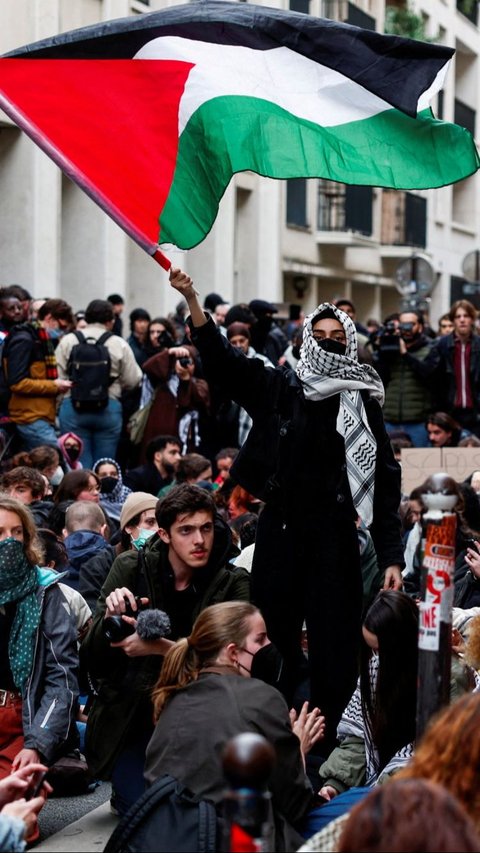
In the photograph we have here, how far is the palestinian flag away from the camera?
6961mm

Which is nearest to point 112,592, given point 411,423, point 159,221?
point 159,221

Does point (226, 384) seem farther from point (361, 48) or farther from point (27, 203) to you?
point (27, 203)

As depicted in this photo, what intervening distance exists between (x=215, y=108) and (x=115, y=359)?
245 inches

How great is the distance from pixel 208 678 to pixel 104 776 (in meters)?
1.39

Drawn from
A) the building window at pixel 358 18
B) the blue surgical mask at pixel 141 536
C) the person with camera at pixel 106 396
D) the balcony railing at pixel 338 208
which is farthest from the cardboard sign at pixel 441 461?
the building window at pixel 358 18

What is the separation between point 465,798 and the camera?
3887 mm

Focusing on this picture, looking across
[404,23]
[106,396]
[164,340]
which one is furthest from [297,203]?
[106,396]

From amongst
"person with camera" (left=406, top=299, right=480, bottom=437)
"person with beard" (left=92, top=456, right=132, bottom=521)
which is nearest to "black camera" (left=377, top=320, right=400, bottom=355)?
"person with camera" (left=406, top=299, right=480, bottom=437)

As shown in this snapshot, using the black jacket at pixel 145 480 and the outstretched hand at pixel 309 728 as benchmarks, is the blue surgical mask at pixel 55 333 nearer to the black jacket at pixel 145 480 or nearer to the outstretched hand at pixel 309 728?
the black jacket at pixel 145 480

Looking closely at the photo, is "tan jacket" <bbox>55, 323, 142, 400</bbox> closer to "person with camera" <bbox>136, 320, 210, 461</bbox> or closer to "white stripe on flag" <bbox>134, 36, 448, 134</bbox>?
"person with camera" <bbox>136, 320, 210, 461</bbox>

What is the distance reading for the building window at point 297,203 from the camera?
30.5 metres

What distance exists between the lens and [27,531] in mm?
6707

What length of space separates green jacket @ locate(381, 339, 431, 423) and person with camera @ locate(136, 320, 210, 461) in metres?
1.68

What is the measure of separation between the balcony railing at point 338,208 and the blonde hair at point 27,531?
86.7 feet
